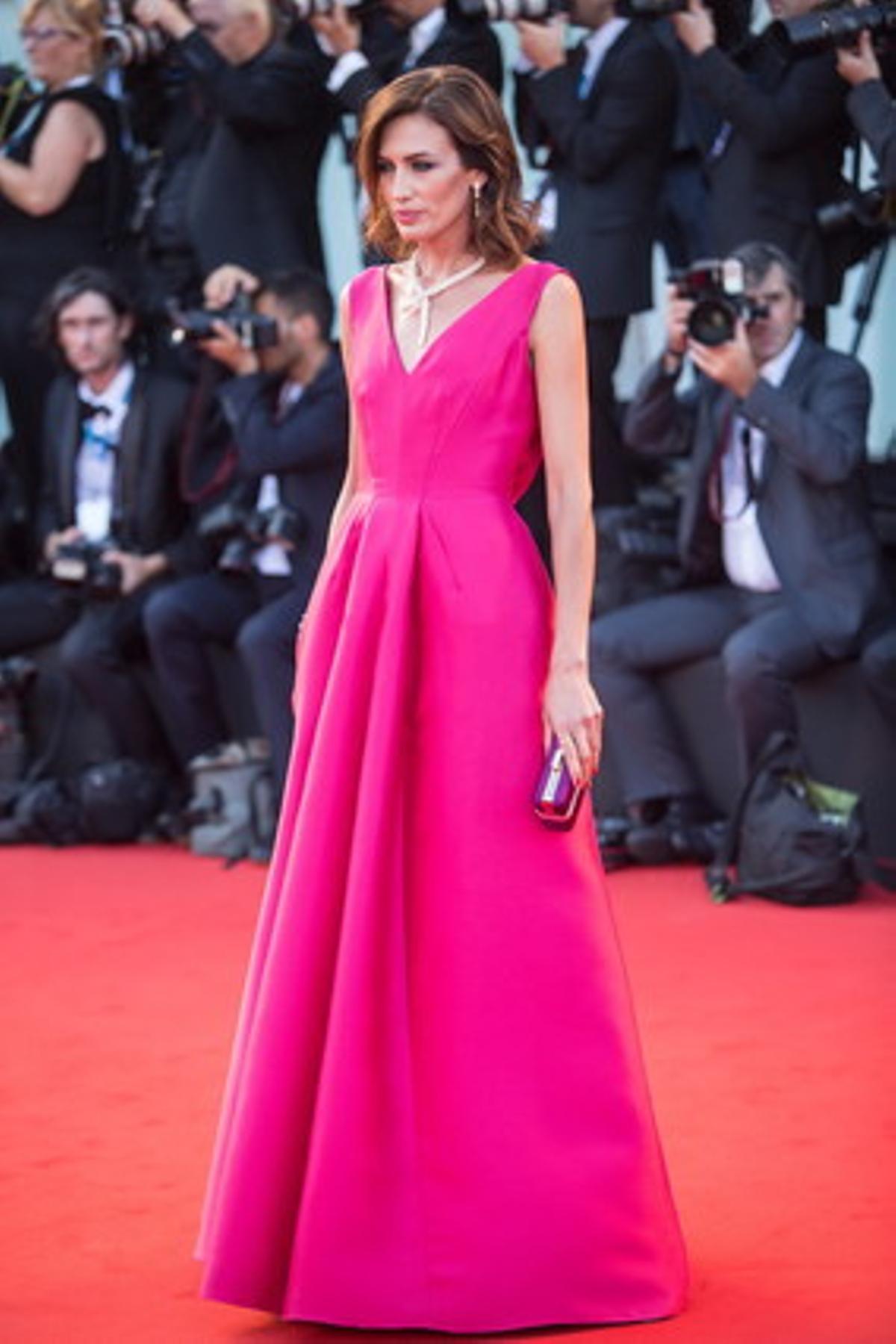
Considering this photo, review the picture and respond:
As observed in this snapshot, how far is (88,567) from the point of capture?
297 inches

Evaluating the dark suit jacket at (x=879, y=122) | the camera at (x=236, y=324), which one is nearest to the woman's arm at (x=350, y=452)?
the dark suit jacket at (x=879, y=122)

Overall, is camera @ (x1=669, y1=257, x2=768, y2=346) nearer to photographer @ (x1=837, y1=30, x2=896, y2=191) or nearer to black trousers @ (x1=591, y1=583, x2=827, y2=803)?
photographer @ (x1=837, y1=30, x2=896, y2=191)

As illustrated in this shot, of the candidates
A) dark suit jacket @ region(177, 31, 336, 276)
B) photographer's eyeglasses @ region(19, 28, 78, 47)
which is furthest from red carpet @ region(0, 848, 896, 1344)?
photographer's eyeglasses @ region(19, 28, 78, 47)

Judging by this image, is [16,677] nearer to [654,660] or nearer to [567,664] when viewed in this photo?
[654,660]

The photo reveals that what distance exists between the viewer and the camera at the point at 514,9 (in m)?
6.70

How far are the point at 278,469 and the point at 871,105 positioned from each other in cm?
174

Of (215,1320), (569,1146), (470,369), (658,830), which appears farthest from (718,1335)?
(658,830)

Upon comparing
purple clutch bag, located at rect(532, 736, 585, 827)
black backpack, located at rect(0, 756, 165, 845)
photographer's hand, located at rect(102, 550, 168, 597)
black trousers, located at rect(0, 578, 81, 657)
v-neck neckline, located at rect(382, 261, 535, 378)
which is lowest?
black backpack, located at rect(0, 756, 165, 845)

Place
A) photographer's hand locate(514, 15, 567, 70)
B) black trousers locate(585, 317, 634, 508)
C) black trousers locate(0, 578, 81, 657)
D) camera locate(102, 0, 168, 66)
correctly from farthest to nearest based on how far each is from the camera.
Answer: black trousers locate(0, 578, 81, 657) → camera locate(102, 0, 168, 66) → black trousers locate(585, 317, 634, 508) → photographer's hand locate(514, 15, 567, 70)

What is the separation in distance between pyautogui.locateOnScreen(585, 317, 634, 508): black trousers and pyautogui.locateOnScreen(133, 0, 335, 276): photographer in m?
0.96

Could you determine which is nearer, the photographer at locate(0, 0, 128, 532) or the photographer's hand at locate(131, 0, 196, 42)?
the photographer's hand at locate(131, 0, 196, 42)

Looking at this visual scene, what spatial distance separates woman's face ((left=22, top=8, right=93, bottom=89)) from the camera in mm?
7645

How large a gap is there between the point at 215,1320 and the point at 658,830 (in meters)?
3.38

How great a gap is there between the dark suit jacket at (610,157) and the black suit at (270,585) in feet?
2.27
